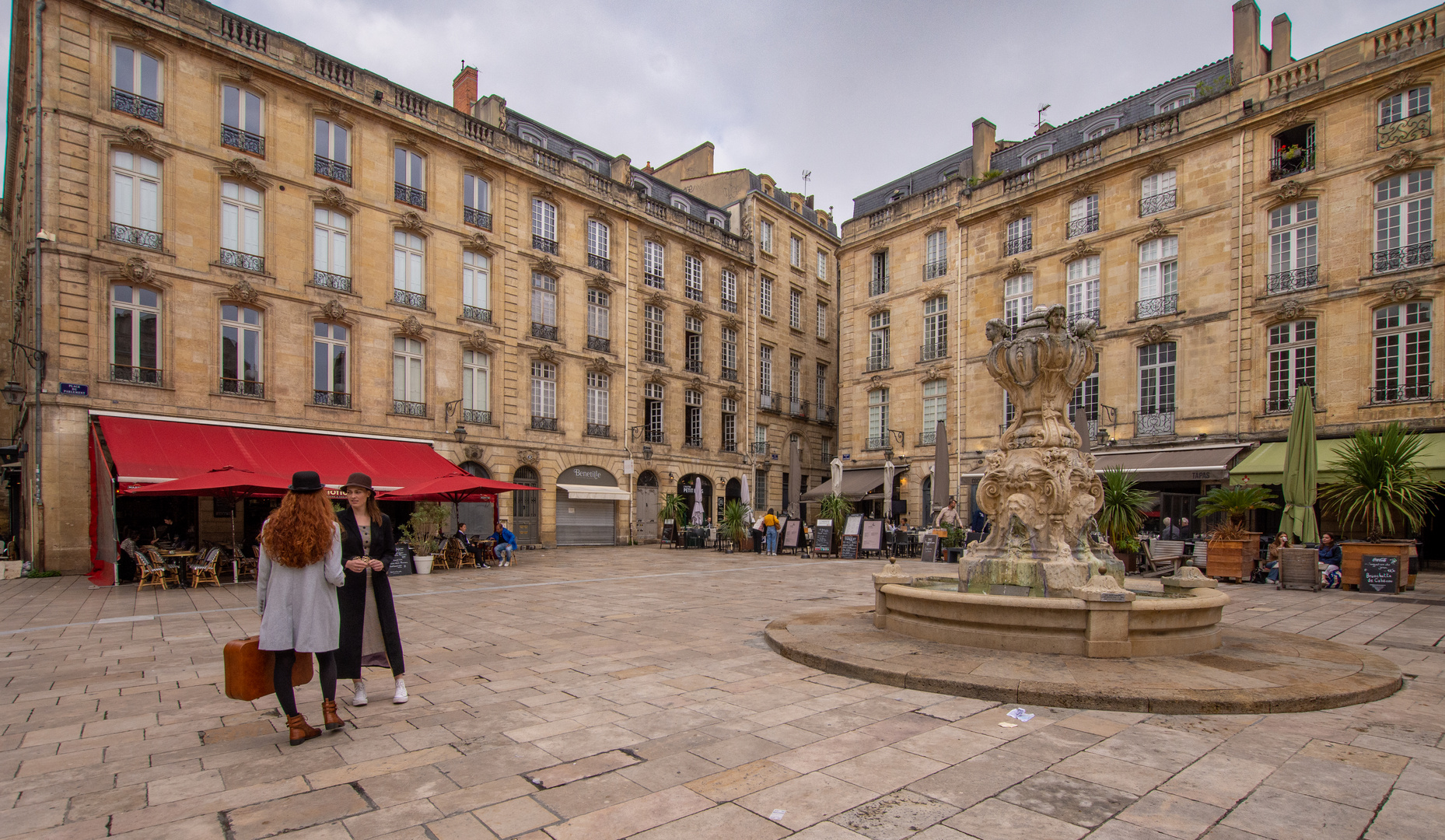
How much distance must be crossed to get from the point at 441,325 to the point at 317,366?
3614 millimetres

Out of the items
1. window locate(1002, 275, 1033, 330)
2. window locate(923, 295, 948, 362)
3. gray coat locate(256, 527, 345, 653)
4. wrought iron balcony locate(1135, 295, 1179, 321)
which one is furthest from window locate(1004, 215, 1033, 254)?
gray coat locate(256, 527, 345, 653)

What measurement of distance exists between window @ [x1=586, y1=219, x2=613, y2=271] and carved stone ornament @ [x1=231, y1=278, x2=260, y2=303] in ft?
34.6

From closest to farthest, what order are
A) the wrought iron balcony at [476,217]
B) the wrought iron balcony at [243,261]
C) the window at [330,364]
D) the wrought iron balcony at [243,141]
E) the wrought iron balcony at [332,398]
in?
the wrought iron balcony at [243,261]
the wrought iron balcony at [243,141]
the wrought iron balcony at [332,398]
the window at [330,364]
the wrought iron balcony at [476,217]

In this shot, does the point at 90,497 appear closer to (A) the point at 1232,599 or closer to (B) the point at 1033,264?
(A) the point at 1232,599

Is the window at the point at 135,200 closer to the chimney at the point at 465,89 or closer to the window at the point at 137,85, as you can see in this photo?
the window at the point at 137,85

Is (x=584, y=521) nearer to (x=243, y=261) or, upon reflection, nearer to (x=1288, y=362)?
(x=243, y=261)

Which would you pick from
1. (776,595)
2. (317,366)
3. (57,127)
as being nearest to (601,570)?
(776,595)

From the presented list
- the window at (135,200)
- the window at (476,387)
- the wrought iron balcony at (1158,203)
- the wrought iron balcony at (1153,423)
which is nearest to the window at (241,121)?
the window at (135,200)

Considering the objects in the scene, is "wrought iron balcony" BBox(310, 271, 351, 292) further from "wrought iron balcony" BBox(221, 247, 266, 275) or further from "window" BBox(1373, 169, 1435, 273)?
"window" BBox(1373, 169, 1435, 273)

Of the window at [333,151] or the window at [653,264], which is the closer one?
the window at [333,151]

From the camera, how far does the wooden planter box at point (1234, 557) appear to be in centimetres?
1427

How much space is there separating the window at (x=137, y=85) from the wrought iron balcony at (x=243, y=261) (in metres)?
3.13

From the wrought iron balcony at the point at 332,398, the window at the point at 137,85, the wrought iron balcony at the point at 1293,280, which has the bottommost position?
the wrought iron balcony at the point at 332,398

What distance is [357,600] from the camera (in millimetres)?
4816
